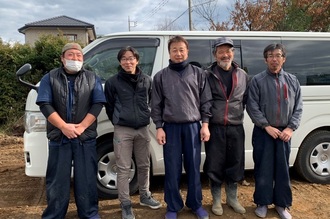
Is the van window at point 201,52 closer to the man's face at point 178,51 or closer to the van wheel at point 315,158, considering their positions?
the man's face at point 178,51

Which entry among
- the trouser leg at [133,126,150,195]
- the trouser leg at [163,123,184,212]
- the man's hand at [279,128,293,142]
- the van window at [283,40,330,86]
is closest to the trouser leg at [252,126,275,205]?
the man's hand at [279,128,293,142]

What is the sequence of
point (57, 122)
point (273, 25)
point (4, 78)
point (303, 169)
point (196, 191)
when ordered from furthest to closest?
point (273, 25) → point (4, 78) → point (303, 169) → point (196, 191) → point (57, 122)

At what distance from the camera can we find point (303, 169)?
488 cm

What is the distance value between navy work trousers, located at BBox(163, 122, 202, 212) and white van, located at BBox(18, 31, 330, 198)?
0.69 m

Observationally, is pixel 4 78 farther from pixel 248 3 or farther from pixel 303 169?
pixel 248 3

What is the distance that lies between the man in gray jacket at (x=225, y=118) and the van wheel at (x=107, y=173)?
41.6 inches

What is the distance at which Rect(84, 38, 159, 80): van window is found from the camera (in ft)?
14.0

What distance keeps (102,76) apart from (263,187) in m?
2.44

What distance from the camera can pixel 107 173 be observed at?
14.0 ft

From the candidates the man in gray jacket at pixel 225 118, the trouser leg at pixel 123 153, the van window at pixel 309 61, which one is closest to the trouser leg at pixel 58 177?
the trouser leg at pixel 123 153

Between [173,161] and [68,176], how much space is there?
115cm

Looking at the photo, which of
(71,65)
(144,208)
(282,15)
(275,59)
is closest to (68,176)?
(144,208)

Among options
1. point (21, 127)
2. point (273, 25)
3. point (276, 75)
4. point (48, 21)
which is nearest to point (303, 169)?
point (276, 75)

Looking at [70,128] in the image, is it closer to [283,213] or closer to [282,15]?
[283,213]
